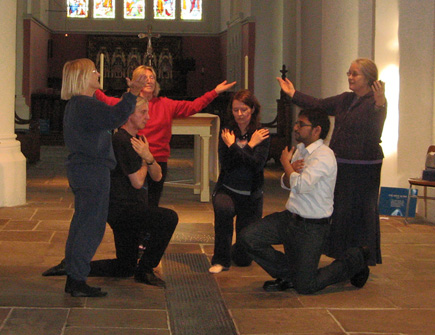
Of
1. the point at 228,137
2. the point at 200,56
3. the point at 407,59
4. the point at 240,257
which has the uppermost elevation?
the point at 200,56

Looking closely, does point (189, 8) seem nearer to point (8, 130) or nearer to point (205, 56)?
point (205, 56)

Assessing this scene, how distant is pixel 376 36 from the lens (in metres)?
7.79

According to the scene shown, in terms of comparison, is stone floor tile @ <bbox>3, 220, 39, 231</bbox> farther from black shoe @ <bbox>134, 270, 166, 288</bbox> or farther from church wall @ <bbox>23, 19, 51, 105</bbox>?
church wall @ <bbox>23, 19, 51, 105</bbox>

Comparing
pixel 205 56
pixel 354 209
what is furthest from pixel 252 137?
pixel 205 56

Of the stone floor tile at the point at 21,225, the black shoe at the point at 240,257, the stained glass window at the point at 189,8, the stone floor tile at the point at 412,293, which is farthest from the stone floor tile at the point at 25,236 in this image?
the stained glass window at the point at 189,8

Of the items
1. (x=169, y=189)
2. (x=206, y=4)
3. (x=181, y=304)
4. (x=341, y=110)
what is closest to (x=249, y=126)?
(x=341, y=110)

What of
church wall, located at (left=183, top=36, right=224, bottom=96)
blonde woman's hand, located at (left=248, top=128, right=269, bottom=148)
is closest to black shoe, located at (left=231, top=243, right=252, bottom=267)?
blonde woman's hand, located at (left=248, top=128, right=269, bottom=148)

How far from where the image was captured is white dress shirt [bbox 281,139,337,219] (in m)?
4.34

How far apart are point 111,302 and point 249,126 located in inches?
61.0

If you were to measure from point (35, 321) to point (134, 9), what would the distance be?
20.5 metres

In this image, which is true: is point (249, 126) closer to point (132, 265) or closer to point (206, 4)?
point (132, 265)

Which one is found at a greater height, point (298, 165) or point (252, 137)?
point (252, 137)

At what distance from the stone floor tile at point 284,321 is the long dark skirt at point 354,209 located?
2.70 ft

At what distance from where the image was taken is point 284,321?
3939 millimetres
